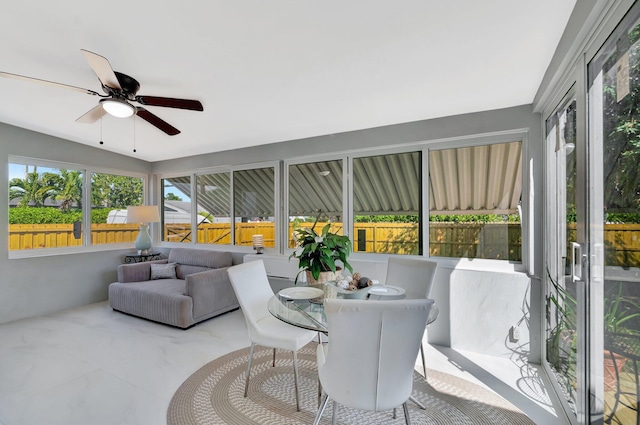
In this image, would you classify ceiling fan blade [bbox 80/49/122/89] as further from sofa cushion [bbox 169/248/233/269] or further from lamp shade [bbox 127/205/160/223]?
sofa cushion [bbox 169/248/233/269]

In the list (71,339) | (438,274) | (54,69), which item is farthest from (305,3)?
(71,339)

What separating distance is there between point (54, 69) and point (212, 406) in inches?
117

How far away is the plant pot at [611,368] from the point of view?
127cm

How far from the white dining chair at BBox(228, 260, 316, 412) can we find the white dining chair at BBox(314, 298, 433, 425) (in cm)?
70

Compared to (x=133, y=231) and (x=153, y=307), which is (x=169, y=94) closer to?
(x=153, y=307)

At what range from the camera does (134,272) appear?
14.0ft

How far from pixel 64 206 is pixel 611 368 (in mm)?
6060

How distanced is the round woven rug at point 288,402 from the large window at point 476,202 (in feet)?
4.25

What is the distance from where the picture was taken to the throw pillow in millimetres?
4457

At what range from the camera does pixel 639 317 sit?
1.11 m

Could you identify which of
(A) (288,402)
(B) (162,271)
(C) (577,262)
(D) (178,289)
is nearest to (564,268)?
(C) (577,262)

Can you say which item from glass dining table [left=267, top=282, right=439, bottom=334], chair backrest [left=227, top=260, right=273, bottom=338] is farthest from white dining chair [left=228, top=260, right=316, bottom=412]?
glass dining table [left=267, top=282, right=439, bottom=334]

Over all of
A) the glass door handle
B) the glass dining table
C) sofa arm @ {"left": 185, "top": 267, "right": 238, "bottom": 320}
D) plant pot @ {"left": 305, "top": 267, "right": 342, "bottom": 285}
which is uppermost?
the glass door handle

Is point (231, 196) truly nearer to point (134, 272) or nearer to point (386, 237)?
point (134, 272)
